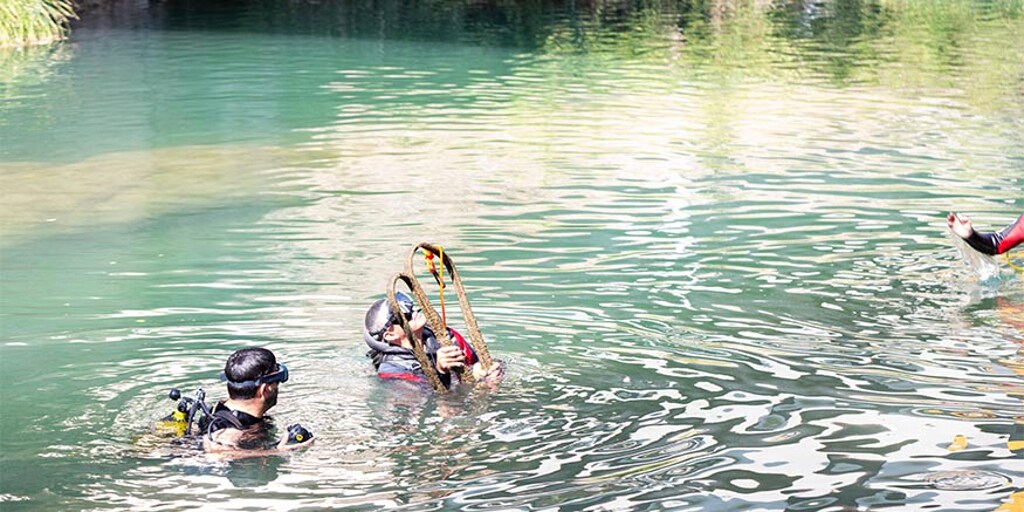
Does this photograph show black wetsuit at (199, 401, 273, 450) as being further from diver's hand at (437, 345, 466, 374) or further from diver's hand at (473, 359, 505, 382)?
diver's hand at (473, 359, 505, 382)

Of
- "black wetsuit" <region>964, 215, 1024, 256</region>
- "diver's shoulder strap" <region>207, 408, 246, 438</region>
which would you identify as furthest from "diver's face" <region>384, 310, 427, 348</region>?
"black wetsuit" <region>964, 215, 1024, 256</region>

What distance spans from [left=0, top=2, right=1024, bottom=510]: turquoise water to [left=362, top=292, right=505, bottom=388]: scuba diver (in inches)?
6.0

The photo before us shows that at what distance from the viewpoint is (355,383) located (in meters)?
9.47

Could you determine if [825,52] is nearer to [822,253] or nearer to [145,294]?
[822,253]

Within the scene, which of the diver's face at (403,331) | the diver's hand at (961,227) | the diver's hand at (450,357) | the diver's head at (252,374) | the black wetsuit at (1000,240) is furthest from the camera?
the black wetsuit at (1000,240)

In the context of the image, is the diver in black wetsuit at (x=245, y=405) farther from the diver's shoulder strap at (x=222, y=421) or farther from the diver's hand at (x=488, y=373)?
the diver's hand at (x=488, y=373)

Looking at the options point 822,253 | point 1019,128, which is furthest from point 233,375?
point 1019,128

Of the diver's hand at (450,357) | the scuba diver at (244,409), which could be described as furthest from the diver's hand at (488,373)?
the scuba diver at (244,409)

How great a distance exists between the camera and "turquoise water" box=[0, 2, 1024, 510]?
7898 millimetres

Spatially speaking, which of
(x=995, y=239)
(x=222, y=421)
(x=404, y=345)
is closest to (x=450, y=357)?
(x=404, y=345)

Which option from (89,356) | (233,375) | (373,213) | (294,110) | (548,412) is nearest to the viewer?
(233,375)

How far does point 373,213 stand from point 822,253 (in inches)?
190

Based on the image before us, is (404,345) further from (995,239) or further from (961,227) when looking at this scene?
(995,239)

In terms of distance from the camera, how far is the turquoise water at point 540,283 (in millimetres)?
7898
